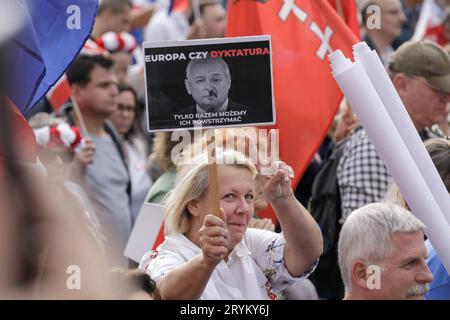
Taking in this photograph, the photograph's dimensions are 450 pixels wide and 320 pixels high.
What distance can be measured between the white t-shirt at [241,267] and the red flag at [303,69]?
123 centimetres

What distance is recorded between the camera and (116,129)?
7359 mm

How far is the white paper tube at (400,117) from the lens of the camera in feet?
11.1

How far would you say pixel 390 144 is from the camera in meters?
3.28

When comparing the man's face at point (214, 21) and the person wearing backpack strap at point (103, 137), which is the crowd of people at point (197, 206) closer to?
the person wearing backpack strap at point (103, 137)

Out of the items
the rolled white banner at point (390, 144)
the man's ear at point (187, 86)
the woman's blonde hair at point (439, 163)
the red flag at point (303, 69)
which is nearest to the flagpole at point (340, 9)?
the red flag at point (303, 69)

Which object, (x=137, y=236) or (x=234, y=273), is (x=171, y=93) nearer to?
(x=234, y=273)

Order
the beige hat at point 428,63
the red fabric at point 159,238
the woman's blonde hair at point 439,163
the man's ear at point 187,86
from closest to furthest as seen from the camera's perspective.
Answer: the man's ear at point 187,86 < the woman's blonde hair at point 439,163 < the red fabric at point 159,238 < the beige hat at point 428,63

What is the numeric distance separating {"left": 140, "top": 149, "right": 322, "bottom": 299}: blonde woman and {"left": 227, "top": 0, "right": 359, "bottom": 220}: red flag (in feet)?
3.90

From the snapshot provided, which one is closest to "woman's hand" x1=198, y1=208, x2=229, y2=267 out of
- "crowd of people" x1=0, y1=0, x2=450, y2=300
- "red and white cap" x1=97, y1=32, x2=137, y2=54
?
"crowd of people" x1=0, y1=0, x2=450, y2=300

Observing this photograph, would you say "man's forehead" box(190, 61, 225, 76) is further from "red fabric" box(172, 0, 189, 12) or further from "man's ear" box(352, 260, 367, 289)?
"red fabric" box(172, 0, 189, 12)
